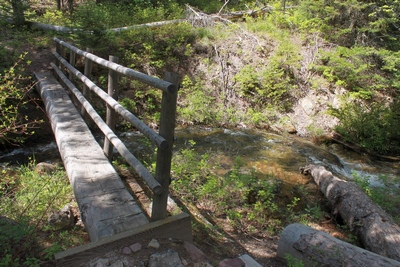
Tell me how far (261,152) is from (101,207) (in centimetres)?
535

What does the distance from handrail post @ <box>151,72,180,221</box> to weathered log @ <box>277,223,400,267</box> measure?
180 cm

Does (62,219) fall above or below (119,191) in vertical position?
below

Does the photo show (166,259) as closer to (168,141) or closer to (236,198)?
(168,141)

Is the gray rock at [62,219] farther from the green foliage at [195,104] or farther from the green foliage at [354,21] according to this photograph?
the green foliage at [354,21]

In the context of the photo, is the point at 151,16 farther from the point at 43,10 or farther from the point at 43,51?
the point at 43,10

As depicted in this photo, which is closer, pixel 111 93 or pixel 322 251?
pixel 322 251

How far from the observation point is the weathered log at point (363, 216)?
4016 millimetres

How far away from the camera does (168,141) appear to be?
8.99 feet

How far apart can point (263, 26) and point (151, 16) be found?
189 inches

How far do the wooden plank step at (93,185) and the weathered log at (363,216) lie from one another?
11.0 feet

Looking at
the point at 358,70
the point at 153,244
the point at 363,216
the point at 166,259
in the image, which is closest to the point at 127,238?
the point at 153,244

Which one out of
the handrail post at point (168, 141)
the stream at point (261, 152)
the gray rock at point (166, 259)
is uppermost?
the handrail post at point (168, 141)

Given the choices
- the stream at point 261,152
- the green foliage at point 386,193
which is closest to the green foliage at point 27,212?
the stream at point 261,152

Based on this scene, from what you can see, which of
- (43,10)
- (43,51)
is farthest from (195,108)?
(43,10)
